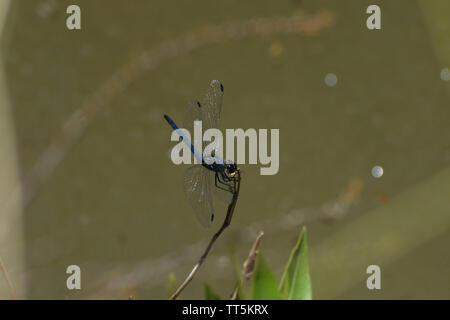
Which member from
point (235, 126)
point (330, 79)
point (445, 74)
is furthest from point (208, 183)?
point (445, 74)

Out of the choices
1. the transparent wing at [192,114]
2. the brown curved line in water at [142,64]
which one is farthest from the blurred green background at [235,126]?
the transparent wing at [192,114]

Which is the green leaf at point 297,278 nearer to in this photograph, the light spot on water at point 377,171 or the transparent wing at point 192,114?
the transparent wing at point 192,114

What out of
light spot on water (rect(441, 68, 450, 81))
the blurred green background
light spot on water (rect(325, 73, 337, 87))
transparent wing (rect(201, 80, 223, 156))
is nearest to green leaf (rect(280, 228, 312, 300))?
transparent wing (rect(201, 80, 223, 156))

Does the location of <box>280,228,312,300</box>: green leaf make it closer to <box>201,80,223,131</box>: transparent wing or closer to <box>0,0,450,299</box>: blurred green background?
<box>201,80,223,131</box>: transparent wing
